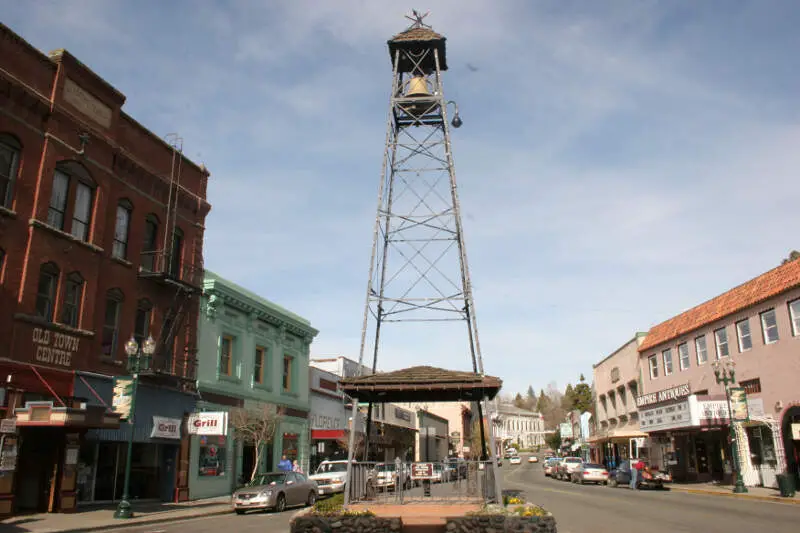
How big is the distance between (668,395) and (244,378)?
2402 centimetres

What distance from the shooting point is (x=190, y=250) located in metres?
29.3

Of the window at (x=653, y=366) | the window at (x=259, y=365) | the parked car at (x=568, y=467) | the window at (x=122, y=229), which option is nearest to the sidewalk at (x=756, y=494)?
the parked car at (x=568, y=467)

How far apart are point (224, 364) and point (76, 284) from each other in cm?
1039

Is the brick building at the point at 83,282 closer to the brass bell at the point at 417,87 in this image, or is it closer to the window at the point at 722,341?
the brass bell at the point at 417,87

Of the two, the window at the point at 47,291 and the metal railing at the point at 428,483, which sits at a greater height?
the window at the point at 47,291

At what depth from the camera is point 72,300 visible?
2212 centimetres

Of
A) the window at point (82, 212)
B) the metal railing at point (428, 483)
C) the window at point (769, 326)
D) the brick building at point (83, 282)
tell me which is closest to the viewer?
the metal railing at point (428, 483)

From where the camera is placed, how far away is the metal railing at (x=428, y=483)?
46.7 ft

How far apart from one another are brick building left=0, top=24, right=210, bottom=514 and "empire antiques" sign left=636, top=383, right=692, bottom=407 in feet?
85.6

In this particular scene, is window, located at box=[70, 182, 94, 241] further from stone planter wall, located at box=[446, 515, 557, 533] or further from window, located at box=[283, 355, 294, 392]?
stone planter wall, located at box=[446, 515, 557, 533]

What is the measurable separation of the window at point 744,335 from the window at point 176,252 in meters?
27.5

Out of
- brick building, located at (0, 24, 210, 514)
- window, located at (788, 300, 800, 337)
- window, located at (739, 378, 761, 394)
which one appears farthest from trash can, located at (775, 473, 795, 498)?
brick building, located at (0, 24, 210, 514)

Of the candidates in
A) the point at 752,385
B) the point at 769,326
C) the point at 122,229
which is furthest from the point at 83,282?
the point at 752,385

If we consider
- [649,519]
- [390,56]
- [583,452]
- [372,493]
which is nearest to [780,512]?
[649,519]
